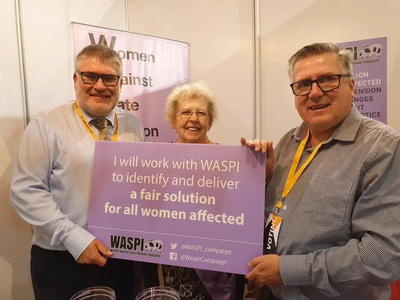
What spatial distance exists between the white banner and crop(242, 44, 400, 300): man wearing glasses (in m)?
1.82

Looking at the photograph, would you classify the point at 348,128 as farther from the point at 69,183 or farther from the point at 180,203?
the point at 69,183

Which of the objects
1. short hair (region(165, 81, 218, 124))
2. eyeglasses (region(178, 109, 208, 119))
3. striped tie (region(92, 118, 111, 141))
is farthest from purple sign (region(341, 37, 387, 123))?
striped tie (region(92, 118, 111, 141))

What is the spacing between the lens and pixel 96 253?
137cm

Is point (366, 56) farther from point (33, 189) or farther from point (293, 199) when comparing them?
point (33, 189)

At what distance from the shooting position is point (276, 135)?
3.11m

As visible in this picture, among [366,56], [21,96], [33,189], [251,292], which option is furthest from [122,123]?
[366,56]

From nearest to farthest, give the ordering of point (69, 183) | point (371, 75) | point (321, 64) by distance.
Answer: point (321, 64)
point (69, 183)
point (371, 75)

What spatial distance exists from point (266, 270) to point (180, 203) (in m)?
0.45

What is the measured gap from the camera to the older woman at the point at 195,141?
1.64 metres

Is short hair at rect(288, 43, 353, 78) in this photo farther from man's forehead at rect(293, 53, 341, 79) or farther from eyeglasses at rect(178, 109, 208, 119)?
eyeglasses at rect(178, 109, 208, 119)

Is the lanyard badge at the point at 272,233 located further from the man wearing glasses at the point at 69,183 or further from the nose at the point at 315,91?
the man wearing glasses at the point at 69,183

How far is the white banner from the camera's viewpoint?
275cm

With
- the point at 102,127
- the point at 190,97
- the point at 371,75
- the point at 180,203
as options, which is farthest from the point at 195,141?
the point at 371,75

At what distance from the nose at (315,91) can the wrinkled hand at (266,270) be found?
0.68 meters
